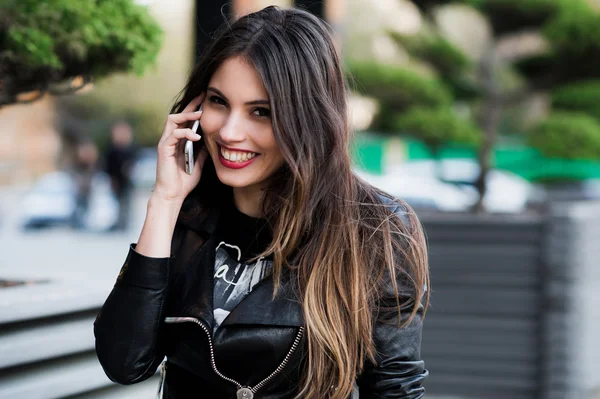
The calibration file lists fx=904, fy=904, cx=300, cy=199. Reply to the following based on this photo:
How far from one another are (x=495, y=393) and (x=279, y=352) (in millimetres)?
4271

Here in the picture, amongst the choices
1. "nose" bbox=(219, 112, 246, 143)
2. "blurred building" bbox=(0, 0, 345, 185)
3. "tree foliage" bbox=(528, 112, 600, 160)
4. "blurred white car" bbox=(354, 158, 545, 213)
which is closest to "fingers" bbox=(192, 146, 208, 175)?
"nose" bbox=(219, 112, 246, 143)

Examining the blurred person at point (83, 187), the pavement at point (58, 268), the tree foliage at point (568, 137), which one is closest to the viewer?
the pavement at point (58, 268)

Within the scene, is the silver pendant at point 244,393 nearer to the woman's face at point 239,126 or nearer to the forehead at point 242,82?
the woman's face at point 239,126

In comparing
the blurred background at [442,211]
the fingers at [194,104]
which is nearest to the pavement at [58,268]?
the blurred background at [442,211]

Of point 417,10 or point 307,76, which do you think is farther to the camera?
point 417,10

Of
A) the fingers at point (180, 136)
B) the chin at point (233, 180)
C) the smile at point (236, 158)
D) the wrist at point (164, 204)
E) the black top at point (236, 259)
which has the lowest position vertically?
the black top at point (236, 259)

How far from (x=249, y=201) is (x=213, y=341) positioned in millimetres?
419

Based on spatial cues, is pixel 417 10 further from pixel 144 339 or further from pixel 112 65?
pixel 144 339

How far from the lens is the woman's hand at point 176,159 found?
7.73ft

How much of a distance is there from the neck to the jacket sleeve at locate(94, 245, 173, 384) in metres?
0.29

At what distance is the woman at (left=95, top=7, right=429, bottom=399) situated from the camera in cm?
221

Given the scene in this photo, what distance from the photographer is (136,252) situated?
7.36 ft

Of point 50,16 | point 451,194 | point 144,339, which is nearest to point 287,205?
point 144,339

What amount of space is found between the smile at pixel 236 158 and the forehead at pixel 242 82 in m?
0.13
